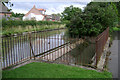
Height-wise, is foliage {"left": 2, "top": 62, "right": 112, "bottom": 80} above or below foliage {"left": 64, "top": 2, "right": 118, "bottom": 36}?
below

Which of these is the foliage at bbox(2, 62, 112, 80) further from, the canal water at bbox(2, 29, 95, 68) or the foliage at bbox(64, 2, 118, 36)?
the foliage at bbox(64, 2, 118, 36)

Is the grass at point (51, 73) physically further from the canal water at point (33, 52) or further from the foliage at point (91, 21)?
the foliage at point (91, 21)

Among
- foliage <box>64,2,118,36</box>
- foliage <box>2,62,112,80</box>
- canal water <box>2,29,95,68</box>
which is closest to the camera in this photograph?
foliage <box>2,62,112,80</box>

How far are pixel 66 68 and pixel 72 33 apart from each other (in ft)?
29.8

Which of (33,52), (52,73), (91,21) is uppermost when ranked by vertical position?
(91,21)

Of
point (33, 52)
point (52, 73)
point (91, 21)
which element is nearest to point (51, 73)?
point (52, 73)

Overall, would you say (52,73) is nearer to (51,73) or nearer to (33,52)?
(51,73)

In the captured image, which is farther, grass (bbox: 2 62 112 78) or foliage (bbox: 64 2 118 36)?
foliage (bbox: 64 2 118 36)

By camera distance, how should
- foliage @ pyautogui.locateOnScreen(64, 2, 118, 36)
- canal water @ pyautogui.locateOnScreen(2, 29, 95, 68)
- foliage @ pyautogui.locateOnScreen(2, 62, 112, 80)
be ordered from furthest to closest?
foliage @ pyautogui.locateOnScreen(64, 2, 118, 36)
canal water @ pyautogui.locateOnScreen(2, 29, 95, 68)
foliage @ pyautogui.locateOnScreen(2, 62, 112, 80)

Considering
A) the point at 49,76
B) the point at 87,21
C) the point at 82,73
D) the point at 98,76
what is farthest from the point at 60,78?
the point at 87,21

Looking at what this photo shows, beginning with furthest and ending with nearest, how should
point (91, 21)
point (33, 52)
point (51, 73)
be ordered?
point (91, 21)
point (33, 52)
point (51, 73)

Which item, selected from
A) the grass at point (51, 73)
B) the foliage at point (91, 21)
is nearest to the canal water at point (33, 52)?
the grass at point (51, 73)

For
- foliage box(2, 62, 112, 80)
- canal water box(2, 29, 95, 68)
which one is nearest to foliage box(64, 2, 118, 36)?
canal water box(2, 29, 95, 68)

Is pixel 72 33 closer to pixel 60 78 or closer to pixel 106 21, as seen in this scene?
pixel 106 21
